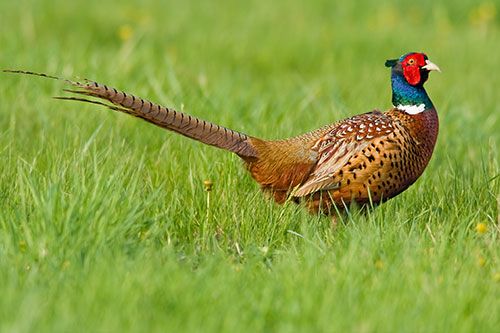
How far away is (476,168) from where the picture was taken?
19.6 feet

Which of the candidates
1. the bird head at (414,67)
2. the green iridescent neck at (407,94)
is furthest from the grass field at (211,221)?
the bird head at (414,67)

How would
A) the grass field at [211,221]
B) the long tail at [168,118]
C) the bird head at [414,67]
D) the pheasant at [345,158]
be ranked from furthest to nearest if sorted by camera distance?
1. the bird head at [414,67]
2. the pheasant at [345,158]
3. the long tail at [168,118]
4. the grass field at [211,221]

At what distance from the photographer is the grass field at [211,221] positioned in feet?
10.8

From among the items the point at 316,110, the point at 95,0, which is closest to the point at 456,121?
the point at 316,110

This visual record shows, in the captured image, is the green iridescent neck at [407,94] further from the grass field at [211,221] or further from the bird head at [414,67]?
the grass field at [211,221]

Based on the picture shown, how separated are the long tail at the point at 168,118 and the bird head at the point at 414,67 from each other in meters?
0.89

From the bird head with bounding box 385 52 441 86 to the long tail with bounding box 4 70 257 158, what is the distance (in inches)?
34.9

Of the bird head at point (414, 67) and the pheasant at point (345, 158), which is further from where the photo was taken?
the bird head at point (414, 67)

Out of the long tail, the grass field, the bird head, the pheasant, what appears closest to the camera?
the grass field

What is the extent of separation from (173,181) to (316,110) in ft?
7.76

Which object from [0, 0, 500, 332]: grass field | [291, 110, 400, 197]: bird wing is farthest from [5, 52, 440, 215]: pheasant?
[0, 0, 500, 332]: grass field

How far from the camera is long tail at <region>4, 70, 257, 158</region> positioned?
13.9 ft

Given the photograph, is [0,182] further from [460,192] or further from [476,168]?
[476,168]

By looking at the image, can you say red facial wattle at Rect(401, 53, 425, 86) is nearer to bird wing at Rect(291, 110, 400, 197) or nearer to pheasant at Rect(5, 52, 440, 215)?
pheasant at Rect(5, 52, 440, 215)
